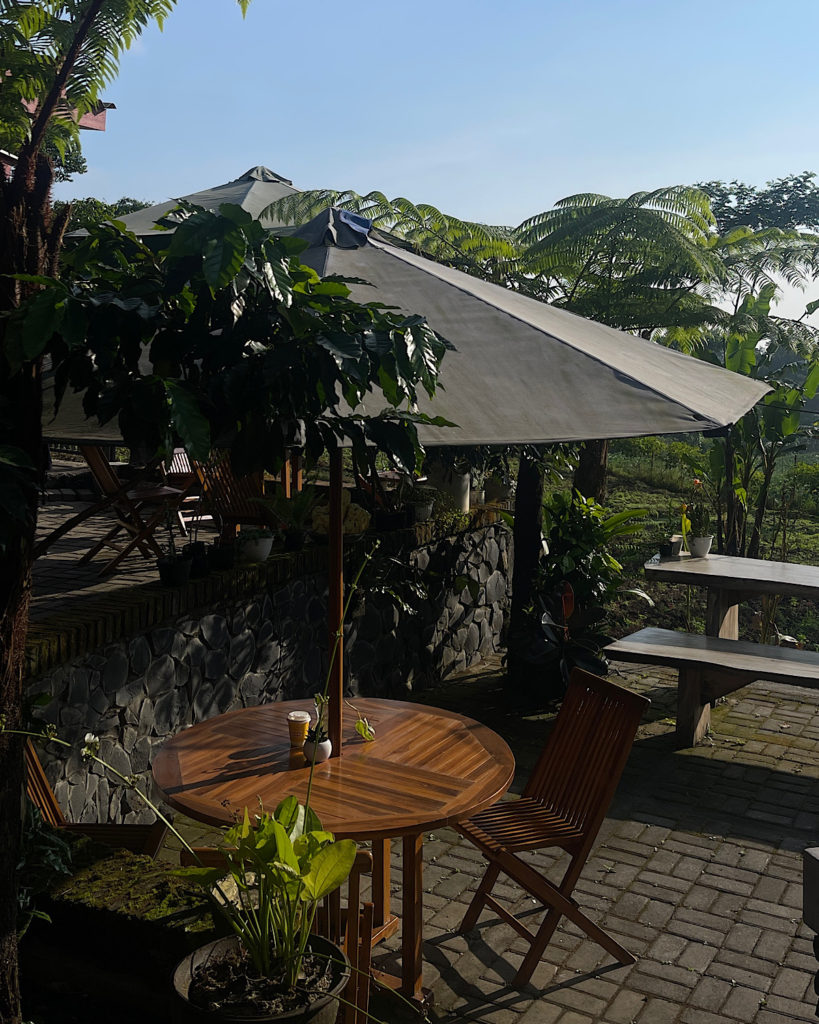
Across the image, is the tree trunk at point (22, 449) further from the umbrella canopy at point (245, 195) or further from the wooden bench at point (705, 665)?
the wooden bench at point (705, 665)

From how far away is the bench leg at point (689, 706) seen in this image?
6.13 m

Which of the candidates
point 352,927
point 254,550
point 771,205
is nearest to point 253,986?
point 352,927

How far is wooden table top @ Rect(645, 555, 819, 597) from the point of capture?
6.48m

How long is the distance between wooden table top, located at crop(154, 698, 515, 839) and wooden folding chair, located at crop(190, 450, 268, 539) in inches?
109

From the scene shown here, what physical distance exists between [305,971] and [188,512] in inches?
243

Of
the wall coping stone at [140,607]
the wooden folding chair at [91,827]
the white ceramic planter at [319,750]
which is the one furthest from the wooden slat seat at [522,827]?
the wall coping stone at [140,607]

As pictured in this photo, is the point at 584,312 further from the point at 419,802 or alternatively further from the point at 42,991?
the point at 42,991

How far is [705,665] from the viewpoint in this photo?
5.95 meters

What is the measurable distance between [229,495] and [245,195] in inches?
85.2

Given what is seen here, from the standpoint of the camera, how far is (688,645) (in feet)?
20.9

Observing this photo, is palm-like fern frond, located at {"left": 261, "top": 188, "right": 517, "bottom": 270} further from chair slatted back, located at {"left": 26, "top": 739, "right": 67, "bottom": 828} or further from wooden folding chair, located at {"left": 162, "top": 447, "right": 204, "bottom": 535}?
chair slatted back, located at {"left": 26, "top": 739, "right": 67, "bottom": 828}

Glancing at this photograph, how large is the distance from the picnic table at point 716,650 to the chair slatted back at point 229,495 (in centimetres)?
250

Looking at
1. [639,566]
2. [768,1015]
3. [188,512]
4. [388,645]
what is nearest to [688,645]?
[388,645]

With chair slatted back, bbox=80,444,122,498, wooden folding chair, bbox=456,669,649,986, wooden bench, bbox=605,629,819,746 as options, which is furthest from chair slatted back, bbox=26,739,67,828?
wooden bench, bbox=605,629,819,746
